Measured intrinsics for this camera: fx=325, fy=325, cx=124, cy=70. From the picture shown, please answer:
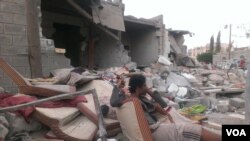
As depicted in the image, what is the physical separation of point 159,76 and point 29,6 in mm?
5907

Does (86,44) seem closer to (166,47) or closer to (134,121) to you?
(166,47)

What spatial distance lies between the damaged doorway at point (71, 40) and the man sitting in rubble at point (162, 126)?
7598 mm

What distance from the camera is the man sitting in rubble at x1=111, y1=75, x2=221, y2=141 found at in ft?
11.1

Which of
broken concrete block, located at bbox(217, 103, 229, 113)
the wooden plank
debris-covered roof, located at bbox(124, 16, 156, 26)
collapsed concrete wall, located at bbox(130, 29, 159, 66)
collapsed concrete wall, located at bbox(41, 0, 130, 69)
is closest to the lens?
broken concrete block, located at bbox(217, 103, 229, 113)

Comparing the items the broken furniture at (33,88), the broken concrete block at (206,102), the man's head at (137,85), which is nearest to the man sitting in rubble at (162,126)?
the man's head at (137,85)

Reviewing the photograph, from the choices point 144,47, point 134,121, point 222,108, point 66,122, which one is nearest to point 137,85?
point 134,121

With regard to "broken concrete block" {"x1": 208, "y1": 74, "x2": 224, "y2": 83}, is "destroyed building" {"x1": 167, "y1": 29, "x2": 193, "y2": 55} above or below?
above

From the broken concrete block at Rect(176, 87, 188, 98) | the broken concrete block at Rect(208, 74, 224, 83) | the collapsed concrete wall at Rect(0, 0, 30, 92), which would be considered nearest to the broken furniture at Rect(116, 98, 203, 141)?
the collapsed concrete wall at Rect(0, 0, 30, 92)

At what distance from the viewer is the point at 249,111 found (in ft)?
10.8

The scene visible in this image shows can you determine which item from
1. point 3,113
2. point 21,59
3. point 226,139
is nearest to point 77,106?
point 3,113

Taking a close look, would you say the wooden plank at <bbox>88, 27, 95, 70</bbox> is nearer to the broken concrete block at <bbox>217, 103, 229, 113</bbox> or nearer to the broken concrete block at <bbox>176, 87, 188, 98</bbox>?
the broken concrete block at <bbox>176, 87, 188, 98</bbox>

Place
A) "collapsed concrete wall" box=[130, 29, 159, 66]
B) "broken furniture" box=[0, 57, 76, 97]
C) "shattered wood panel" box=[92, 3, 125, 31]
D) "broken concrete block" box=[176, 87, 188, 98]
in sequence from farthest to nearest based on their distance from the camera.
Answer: "collapsed concrete wall" box=[130, 29, 159, 66] → "shattered wood panel" box=[92, 3, 125, 31] → "broken concrete block" box=[176, 87, 188, 98] → "broken furniture" box=[0, 57, 76, 97]

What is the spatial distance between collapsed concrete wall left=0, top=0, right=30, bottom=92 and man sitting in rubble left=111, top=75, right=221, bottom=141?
275 centimetres

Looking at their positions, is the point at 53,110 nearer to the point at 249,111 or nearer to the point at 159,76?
the point at 249,111
